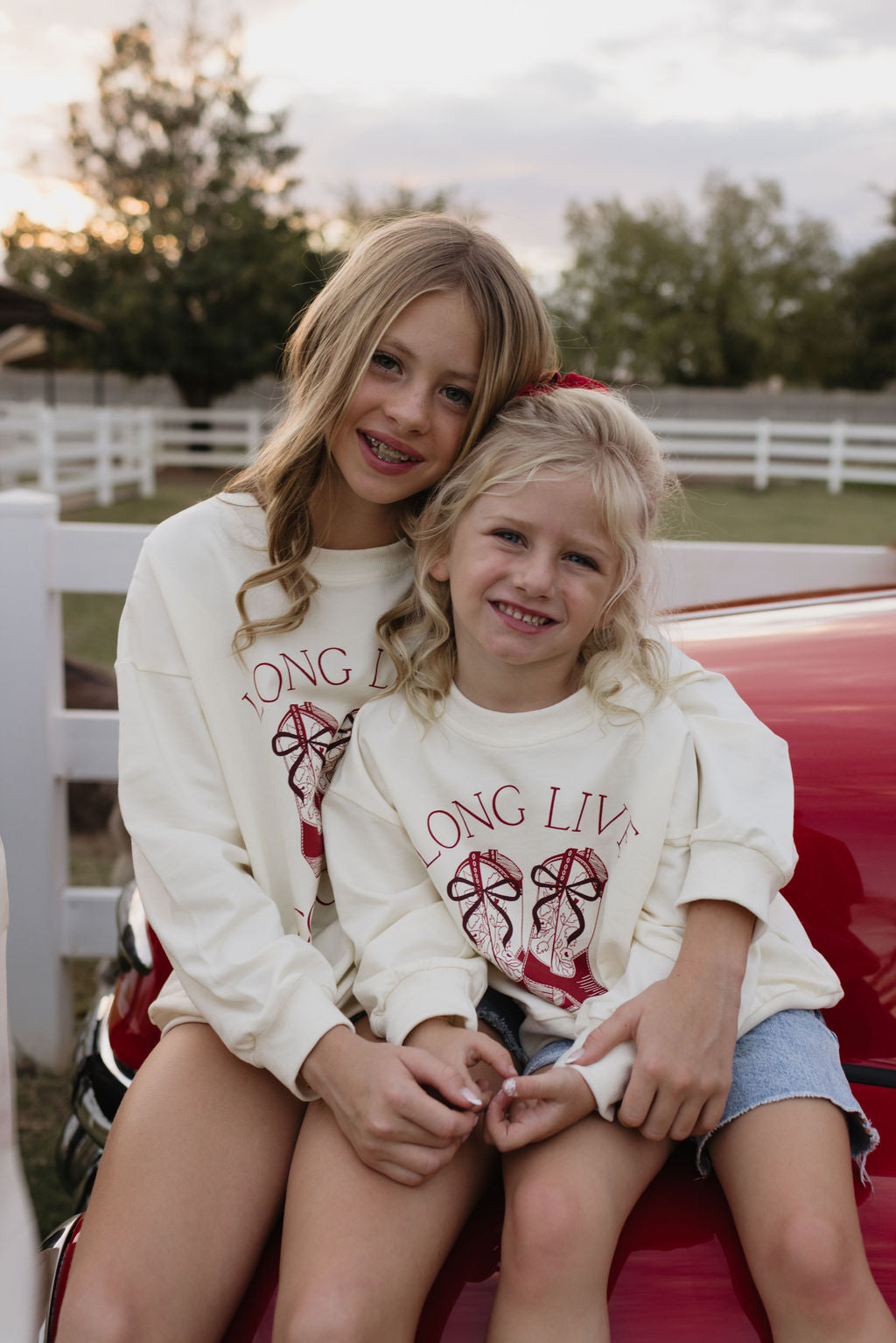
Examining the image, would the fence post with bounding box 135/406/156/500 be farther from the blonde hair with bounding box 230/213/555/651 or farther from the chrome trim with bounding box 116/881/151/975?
the blonde hair with bounding box 230/213/555/651

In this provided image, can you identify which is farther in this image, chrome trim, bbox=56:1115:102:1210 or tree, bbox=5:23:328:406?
tree, bbox=5:23:328:406

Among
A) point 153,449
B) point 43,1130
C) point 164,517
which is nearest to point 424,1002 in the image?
point 43,1130

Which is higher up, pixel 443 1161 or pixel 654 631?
pixel 654 631

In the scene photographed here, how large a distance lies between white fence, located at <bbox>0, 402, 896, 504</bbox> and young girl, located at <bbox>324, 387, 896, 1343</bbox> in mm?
11651

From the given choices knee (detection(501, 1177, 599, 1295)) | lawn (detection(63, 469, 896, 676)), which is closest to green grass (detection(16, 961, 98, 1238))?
knee (detection(501, 1177, 599, 1295))

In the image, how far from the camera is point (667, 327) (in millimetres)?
33531

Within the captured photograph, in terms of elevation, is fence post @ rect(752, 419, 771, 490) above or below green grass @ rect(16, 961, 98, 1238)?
above

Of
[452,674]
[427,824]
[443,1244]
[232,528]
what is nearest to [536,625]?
[452,674]

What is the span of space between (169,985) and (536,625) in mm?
745

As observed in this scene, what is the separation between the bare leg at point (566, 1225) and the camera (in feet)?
3.73

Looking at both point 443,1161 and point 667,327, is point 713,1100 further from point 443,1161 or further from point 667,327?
point 667,327

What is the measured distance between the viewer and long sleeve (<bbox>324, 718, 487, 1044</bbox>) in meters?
1.45

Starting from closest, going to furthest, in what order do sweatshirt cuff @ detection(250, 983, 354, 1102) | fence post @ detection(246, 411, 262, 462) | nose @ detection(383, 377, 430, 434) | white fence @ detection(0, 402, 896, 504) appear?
sweatshirt cuff @ detection(250, 983, 354, 1102)
nose @ detection(383, 377, 430, 434)
white fence @ detection(0, 402, 896, 504)
fence post @ detection(246, 411, 262, 462)

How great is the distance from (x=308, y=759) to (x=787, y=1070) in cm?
78
